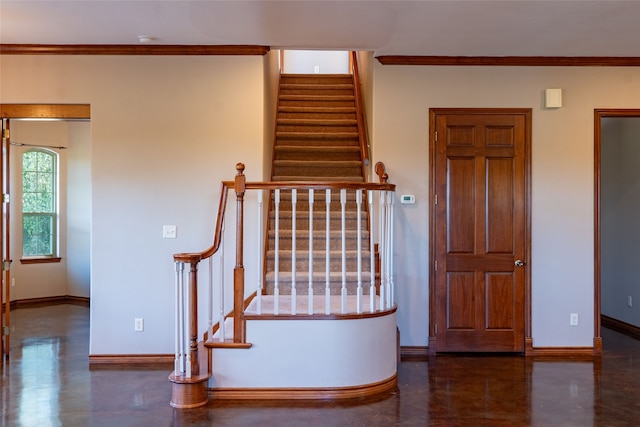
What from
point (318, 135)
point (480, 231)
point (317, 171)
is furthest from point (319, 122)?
point (480, 231)

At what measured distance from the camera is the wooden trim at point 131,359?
14.8 ft

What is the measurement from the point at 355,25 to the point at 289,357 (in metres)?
2.48

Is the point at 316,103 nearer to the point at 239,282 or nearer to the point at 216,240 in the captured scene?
the point at 216,240

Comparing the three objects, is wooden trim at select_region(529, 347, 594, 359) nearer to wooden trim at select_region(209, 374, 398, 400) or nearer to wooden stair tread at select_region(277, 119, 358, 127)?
wooden trim at select_region(209, 374, 398, 400)

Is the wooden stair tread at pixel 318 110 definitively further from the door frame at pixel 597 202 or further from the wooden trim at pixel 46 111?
the door frame at pixel 597 202

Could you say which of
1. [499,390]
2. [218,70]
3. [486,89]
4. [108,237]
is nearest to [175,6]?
[218,70]

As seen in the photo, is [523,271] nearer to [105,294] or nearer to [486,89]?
[486,89]

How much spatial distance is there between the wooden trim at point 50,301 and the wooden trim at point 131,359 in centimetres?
294

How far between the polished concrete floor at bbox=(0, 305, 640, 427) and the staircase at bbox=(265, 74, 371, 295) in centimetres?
101

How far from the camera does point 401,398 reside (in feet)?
12.0

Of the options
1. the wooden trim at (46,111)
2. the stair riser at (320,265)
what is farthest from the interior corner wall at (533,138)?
the wooden trim at (46,111)

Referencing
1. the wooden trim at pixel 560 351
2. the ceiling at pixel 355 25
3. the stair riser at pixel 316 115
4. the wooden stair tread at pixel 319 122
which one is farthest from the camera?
the stair riser at pixel 316 115

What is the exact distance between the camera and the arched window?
7340 millimetres

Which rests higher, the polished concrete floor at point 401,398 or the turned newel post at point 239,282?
the turned newel post at point 239,282
